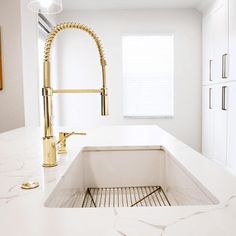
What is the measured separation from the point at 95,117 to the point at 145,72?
1.10 metres

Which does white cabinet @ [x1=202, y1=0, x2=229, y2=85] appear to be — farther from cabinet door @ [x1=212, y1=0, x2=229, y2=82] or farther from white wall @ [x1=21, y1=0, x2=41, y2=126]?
white wall @ [x1=21, y1=0, x2=41, y2=126]

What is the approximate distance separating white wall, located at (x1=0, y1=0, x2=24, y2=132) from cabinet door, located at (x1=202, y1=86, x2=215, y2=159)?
2611 mm

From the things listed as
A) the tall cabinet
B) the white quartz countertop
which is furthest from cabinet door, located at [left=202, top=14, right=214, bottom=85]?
the white quartz countertop

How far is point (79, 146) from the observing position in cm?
123

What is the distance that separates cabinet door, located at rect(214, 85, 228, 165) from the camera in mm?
3627

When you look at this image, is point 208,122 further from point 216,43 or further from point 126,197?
point 126,197

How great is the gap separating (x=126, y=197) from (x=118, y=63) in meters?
3.70

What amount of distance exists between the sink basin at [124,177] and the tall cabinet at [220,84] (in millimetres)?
2496

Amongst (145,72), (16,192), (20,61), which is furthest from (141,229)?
(145,72)

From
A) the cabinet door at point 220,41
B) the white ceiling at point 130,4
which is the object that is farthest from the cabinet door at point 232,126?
the white ceiling at point 130,4

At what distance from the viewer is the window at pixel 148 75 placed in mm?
4617

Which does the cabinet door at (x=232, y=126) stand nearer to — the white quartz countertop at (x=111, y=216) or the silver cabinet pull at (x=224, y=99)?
the silver cabinet pull at (x=224, y=99)

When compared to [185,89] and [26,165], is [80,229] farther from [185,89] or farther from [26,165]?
[185,89]

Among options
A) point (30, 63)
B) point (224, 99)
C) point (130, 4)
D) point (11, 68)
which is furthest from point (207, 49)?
point (11, 68)
